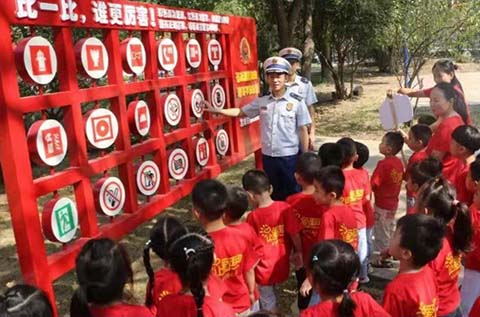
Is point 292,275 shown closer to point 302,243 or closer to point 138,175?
point 302,243

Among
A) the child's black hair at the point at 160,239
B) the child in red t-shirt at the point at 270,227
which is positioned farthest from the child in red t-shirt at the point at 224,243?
the child in red t-shirt at the point at 270,227

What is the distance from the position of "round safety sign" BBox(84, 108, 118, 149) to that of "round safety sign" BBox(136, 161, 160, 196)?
403 mm

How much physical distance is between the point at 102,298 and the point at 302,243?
1.66m

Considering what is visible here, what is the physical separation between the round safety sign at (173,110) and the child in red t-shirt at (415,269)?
209 centimetres

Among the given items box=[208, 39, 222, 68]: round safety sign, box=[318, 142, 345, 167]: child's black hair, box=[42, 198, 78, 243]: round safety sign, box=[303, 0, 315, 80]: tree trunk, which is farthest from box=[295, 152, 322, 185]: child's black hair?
box=[303, 0, 315, 80]: tree trunk

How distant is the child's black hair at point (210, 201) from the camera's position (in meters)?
2.55

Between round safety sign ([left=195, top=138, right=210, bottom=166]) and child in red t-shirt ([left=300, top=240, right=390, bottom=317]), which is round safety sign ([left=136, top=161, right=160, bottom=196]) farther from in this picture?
child in red t-shirt ([left=300, top=240, right=390, bottom=317])

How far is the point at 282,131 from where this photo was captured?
165 inches

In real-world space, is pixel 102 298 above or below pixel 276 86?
below

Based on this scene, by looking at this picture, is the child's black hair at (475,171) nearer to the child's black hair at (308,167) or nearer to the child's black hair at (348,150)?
the child's black hair at (348,150)

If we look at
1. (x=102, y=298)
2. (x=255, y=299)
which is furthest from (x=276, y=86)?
(x=102, y=298)

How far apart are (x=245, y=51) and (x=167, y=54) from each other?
1.56m

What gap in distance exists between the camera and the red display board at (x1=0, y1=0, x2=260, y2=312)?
8.51 feet

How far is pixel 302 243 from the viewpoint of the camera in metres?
3.34
